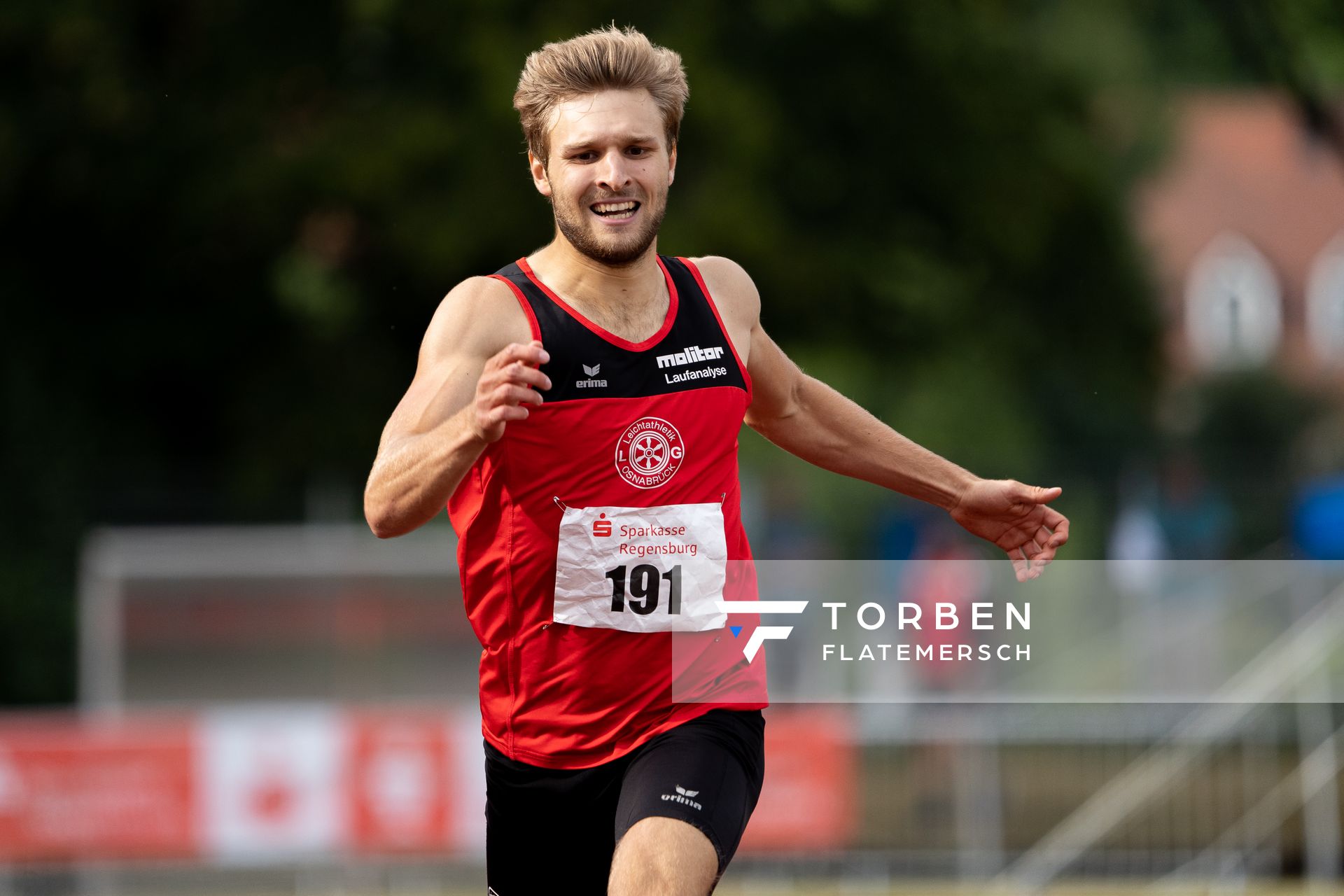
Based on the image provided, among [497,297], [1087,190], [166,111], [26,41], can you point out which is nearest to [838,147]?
[1087,190]

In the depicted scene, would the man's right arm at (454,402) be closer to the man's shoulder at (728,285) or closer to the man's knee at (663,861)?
the man's shoulder at (728,285)

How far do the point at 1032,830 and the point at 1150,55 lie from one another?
65.7ft

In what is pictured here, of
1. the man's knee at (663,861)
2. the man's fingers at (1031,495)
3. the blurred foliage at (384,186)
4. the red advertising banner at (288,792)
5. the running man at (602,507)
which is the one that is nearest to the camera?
the man's knee at (663,861)

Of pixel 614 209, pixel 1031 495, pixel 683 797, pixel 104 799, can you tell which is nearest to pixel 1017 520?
pixel 1031 495

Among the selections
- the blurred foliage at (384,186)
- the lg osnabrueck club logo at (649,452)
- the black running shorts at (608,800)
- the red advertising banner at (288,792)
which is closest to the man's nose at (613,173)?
the lg osnabrueck club logo at (649,452)

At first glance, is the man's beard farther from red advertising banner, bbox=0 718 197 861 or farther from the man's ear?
red advertising banner, bbox=0 718 197 861

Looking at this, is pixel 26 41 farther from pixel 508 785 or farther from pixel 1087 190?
pixel 508 785

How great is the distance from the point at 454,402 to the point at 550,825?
102 centimetres

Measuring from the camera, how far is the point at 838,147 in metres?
18.5

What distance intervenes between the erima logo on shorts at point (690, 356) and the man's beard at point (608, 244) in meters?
0.23

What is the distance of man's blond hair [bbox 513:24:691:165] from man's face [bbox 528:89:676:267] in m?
0.03

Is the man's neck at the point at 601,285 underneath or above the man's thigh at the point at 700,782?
above

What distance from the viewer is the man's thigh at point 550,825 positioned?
13.3 feet

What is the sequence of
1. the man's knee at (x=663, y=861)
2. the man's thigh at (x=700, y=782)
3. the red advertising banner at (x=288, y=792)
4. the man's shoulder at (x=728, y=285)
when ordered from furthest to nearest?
1. the red advertising banner at (x=288, y=792)
2. the man's shoulder at (x=728, y=285)
3. the man's thigh at (x=700, y=782)
4. the man's knee at (x=663, y=861)
